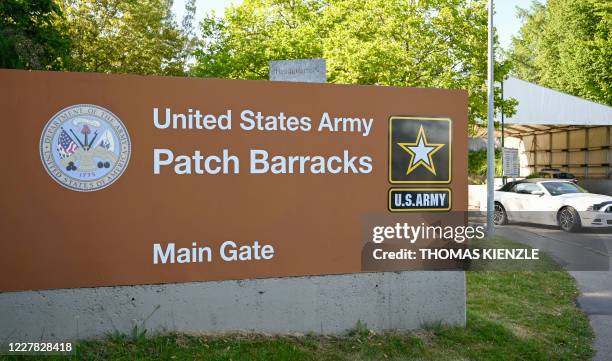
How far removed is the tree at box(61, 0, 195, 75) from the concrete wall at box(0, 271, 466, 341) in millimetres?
21364

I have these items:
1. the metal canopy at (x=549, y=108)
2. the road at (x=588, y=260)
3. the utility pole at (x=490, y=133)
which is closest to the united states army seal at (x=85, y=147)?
the road at (x=588, y=260)

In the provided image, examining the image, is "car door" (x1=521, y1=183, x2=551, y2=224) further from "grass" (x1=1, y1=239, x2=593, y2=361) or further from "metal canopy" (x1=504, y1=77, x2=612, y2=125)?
"metal canopy" (x1=504, y1=77, x2=612, y2=125)

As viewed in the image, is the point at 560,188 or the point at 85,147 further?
the point at 560,188

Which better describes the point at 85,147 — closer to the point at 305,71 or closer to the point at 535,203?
the point at 305,71

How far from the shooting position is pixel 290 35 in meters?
25.5

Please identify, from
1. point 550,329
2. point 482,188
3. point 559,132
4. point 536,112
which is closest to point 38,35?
point 550,329

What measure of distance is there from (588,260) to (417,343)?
7.46 m

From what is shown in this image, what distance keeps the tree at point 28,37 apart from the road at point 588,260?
10778 mm

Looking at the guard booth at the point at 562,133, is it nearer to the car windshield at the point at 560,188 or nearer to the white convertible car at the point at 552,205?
the white convertible car at the point at 552,205

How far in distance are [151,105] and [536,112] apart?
2702cm

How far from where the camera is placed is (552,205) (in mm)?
15859

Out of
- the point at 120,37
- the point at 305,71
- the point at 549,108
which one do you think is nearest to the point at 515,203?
the point at 305,71

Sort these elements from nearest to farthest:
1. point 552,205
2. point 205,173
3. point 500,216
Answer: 1. point 205,173
2. point 552,205
3. point 500,216

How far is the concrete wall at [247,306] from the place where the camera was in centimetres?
486
